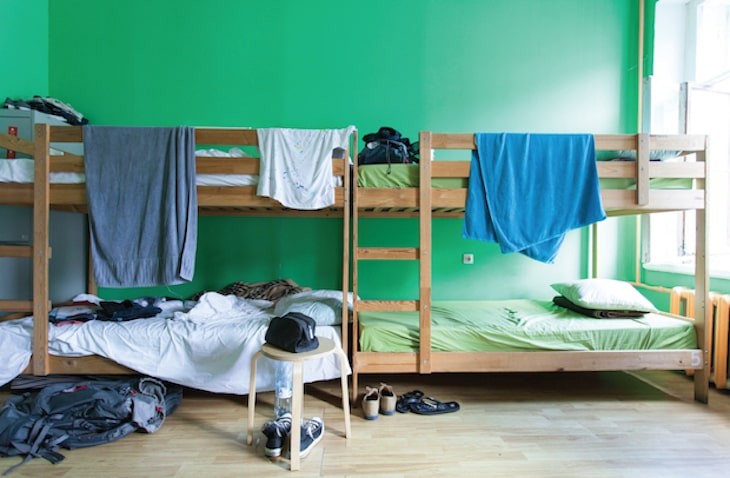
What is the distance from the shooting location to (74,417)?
1.83 m

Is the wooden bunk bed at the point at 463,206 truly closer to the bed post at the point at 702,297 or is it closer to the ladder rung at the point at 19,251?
the bed post at the point at 702,297

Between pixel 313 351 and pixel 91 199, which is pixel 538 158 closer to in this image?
pixel 313 351

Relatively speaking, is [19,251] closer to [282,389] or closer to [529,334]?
[282,389]

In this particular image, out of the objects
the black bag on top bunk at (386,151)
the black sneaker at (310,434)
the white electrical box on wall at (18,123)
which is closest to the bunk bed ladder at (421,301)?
the black bag on top bunk at (386,151)

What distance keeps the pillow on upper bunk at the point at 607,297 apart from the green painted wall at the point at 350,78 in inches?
29.7

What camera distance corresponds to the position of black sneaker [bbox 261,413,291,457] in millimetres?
1658

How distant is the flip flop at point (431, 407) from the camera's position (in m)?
2.07

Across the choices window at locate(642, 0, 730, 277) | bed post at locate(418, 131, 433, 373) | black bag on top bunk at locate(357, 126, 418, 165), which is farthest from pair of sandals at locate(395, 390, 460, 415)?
window at locate(642, 0, 730, 277)

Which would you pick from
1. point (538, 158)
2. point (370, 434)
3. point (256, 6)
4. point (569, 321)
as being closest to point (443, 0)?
point (256, 6)

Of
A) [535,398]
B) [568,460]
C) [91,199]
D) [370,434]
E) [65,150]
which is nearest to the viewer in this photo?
[568,460]

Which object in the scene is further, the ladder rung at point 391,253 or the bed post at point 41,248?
the ladder rung at point 391,253

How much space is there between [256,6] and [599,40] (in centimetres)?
303

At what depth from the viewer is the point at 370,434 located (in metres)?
1.87

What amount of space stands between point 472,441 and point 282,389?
1013 mm
